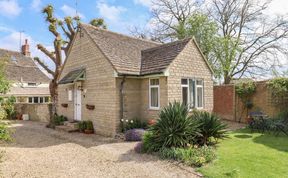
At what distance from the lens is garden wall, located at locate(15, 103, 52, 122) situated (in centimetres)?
2519

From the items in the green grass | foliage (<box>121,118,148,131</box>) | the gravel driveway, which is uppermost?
foliage (<box>121,118,148,131</box>)

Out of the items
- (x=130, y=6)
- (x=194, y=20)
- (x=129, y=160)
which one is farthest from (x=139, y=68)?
(x=194, y=20)

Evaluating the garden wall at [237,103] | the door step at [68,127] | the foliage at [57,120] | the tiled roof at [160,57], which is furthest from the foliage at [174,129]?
the foliage at [57,120]

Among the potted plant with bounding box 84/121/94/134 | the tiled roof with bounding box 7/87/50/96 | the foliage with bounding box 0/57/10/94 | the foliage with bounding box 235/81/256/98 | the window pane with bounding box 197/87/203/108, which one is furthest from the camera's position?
the tiled roof with bounding box 7/87/50/96

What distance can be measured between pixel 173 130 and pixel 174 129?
6 centimetres

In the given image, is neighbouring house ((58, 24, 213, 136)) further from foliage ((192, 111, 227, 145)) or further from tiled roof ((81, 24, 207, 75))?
foliage ((192, 111, 227, 145))

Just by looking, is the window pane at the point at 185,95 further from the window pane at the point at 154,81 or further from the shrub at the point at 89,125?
the shrub at the point at 89,125

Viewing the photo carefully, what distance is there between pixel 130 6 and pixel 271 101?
1307 centimetres

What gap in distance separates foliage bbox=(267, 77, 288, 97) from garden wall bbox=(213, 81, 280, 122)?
0.69 metres

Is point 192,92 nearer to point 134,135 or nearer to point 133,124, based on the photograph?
point 133,124

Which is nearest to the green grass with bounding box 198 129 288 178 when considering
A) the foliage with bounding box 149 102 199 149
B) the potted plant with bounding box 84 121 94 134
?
the foliage with bounding box 149 102 199 149

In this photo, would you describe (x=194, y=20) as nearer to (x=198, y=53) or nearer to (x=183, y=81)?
(x=198, y=53)

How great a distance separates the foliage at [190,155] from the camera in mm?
9039

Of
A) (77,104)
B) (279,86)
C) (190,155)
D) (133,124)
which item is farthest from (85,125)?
(279,86)
